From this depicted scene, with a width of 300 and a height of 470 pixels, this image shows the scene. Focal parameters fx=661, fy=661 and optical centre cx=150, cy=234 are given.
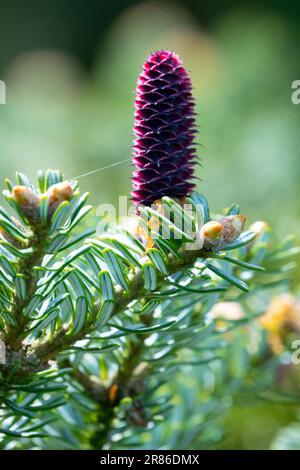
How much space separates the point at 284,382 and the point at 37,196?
544mm

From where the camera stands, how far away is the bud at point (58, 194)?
1.44 feet

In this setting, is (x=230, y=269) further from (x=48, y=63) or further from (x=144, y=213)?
(x=48, y=63)

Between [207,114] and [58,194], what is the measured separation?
3.31ft

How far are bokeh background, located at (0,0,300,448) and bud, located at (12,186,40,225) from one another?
0.61 meters

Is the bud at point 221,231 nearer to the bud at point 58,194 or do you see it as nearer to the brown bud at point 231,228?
the brown bud at point 231,228

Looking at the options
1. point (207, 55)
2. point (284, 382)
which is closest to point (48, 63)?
point (207, 55)

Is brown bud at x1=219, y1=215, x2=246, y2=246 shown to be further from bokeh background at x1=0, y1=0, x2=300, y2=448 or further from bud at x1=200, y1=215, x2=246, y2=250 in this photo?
bokeh background at x1=0, y1=0, x2=300, y2=448

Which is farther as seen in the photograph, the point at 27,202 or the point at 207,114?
the point at 207,114

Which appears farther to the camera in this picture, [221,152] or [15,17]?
[15,17]

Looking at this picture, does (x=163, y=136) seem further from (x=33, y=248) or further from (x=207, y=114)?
(x=207, y=114)

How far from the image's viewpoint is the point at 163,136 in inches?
21.3

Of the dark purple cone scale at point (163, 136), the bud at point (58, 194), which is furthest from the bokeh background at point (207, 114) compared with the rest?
the bud at point (58, 194)

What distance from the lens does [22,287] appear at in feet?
1.61

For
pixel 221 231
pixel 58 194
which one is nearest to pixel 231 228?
pixel 221 231
